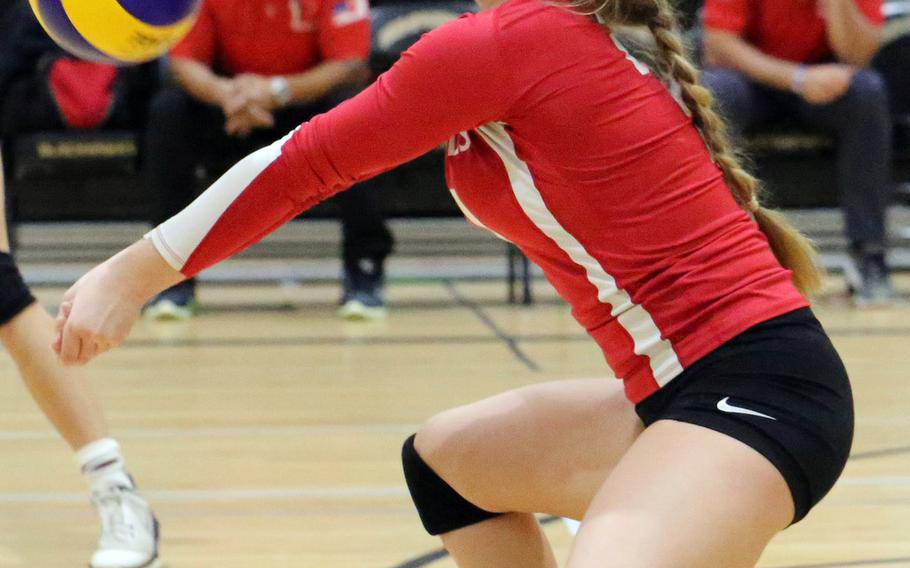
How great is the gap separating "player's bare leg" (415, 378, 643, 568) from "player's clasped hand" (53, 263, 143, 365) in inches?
18.4

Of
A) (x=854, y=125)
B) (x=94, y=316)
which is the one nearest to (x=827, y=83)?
(x=854, y=125)

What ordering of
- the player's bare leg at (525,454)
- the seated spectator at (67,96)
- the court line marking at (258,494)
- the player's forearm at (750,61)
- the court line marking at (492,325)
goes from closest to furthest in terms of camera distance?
the player's bare leg at (525,454) < the court line marking at (258,494) < the court line marking at (492,325) < the player's forearm at (750,61) < the seated spectator at (67,96)

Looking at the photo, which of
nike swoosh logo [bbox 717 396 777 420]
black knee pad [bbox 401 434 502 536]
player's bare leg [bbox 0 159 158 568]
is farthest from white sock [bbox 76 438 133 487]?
nike swoosh logo [bbox 717 396 777 420]

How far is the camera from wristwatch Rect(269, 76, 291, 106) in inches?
190

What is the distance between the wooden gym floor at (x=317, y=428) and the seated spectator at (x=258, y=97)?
286 mm

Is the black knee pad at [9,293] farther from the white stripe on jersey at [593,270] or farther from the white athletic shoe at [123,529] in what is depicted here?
the white stripe on jersey at [593,270]

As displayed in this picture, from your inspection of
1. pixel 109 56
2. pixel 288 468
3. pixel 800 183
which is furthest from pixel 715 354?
pixel 800 183

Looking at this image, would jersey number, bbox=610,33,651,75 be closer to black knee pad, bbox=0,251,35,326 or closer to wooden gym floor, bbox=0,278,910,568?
wooden gym floor, bbox=0,278,910,568

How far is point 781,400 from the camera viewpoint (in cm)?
153

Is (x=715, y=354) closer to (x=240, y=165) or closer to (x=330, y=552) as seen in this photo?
(x=240, y=165)

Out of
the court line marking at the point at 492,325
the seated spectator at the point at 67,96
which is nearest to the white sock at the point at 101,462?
the court line marking at the point at 492,325

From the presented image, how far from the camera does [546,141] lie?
5.13 feet

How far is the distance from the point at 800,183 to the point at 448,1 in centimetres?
159

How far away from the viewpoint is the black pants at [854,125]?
491cm
